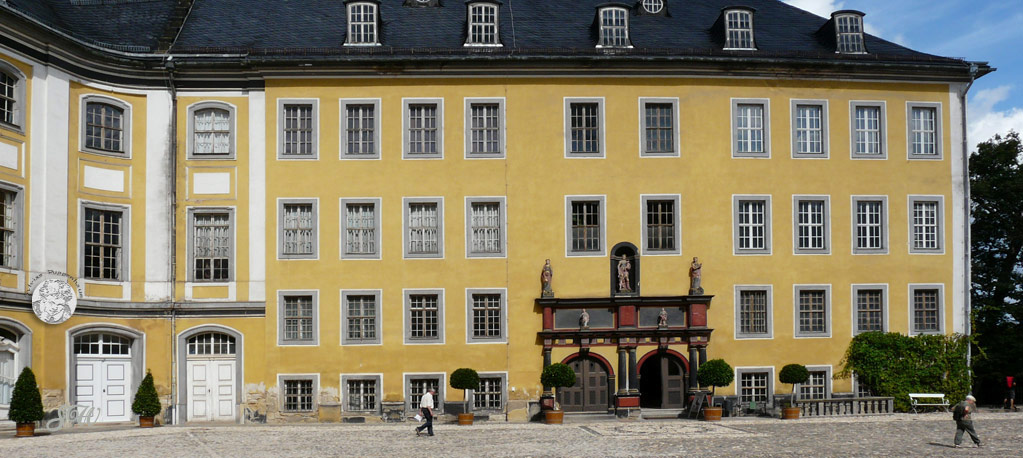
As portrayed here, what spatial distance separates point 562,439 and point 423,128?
1171cm

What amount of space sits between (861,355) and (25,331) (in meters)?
24.4

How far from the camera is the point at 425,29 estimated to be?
36750 mm

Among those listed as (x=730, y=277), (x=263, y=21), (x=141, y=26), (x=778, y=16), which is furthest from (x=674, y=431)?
(x=141, y=26)

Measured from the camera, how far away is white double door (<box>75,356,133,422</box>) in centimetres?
3309

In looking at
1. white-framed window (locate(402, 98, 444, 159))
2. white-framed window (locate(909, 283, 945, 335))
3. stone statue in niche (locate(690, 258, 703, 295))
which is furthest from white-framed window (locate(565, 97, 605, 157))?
white-framed window (locate(909, 283, 945, 335))

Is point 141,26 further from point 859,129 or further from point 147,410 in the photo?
point 859,129

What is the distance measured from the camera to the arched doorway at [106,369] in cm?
3303

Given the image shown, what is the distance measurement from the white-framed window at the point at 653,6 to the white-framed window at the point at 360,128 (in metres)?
9.81

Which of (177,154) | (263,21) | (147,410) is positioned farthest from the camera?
(263,21)

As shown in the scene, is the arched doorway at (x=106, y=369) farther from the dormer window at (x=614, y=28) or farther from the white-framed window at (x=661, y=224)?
the dormer window at (x=614, y=28)

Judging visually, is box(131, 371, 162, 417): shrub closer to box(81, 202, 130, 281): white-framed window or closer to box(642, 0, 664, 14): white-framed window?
box(81, 202, 130, 281): white-framed window

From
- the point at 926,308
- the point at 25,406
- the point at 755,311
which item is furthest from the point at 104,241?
the point at 926,308

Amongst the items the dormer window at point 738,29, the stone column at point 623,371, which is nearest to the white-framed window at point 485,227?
the stone column at point 623,371

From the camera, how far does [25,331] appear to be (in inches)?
1219
